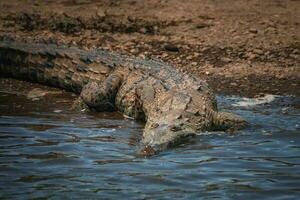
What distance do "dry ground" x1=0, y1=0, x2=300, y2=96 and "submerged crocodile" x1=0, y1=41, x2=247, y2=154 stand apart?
570 millimetres

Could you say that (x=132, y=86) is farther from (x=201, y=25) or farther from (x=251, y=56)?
(x=201, y=25)

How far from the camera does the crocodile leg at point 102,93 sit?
7328mm

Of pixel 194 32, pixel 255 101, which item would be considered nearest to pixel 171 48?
pixel 194 32

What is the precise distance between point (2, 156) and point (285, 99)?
394cm

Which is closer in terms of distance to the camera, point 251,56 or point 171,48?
point 251,56

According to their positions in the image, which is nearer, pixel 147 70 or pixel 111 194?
pixel 111 194

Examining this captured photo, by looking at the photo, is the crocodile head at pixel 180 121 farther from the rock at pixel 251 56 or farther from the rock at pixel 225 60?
the rock at pixel 251 56

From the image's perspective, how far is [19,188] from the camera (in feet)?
14.3

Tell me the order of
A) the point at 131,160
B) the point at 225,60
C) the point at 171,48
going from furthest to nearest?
the point at 171,48 → the point at 225,60 → the point at 131,160

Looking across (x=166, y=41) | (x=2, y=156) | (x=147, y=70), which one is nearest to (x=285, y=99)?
(x=147, y=70)

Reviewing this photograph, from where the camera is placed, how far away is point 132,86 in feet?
23.8

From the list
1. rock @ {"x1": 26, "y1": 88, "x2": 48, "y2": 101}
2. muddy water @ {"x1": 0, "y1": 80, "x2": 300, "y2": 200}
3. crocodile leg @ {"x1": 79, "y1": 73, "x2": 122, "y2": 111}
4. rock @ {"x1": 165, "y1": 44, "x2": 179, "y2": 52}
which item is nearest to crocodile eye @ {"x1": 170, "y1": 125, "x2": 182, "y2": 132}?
muddy water @ {"x1": 0, "y1": 80, "x2": 300, "y2": 200}

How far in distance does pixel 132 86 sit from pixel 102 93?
409 millimetres

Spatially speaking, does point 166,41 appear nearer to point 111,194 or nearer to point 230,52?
point 230,52
